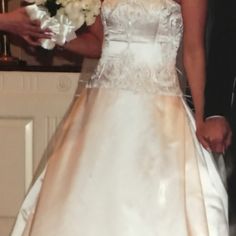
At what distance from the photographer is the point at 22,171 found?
95.9 inches

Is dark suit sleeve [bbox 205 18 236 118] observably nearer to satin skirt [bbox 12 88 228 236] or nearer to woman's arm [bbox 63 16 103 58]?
satin skirt [bbox 12 88 228 236]

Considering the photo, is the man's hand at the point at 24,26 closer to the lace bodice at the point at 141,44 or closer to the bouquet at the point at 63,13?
the bouquet at the point at 63,13

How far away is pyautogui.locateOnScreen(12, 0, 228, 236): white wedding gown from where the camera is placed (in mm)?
1479

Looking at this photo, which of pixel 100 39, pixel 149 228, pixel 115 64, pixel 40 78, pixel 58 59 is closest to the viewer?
pixel 149 228

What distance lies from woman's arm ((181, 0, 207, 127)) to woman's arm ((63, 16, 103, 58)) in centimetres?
29

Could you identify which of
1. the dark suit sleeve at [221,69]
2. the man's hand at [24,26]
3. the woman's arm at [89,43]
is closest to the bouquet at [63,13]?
the man's hand at [24,26]

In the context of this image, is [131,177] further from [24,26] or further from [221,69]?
[24,26]

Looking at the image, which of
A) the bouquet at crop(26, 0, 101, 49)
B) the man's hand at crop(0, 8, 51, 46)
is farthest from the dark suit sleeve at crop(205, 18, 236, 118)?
the man's hand at crop(0, 8, 51, 46)

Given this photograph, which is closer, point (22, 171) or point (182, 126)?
point (182, 126)

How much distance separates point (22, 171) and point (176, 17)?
1076mm

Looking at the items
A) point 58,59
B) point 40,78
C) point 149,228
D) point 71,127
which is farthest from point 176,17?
point 58,59

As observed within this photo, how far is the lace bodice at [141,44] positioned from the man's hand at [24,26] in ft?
0.49

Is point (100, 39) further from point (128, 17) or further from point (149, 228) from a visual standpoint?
point (149, 228)

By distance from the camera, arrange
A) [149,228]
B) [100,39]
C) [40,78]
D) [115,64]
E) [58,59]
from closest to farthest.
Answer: [149,228] < [115,64] < [100,39] < [40,78] < [58,59]
